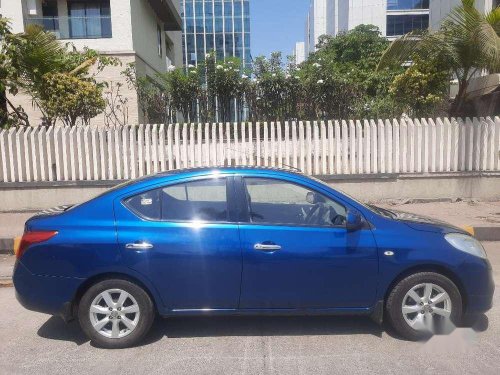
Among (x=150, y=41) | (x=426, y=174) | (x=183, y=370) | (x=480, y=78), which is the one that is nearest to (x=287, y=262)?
(x=183, y=370)

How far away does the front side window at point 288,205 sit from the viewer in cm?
410

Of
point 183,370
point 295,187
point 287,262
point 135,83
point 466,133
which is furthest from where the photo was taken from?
point 135,83

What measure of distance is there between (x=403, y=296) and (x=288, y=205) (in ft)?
4.10

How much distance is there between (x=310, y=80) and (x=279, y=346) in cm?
1035

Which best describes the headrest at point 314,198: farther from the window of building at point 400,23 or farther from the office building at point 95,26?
the window of building at point 400,23

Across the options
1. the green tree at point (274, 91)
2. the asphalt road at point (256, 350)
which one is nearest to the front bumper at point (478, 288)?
the asphalt road at point (256, 350)

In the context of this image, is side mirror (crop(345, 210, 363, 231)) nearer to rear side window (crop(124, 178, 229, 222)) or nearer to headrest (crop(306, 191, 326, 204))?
headrest (crop(306, 191, 326, 204))

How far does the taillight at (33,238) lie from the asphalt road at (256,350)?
2.92 ft

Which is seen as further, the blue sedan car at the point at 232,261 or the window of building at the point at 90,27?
the window of building at the point at 90,27

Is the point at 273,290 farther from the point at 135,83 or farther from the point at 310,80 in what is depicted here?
the point at 135,83

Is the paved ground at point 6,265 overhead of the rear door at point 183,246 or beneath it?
beneath

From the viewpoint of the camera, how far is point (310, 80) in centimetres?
1338

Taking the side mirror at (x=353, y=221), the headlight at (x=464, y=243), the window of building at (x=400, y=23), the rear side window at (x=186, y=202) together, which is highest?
the window of building at (x=400, y=23)

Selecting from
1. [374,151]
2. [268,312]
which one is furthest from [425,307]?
A: [374,151]
